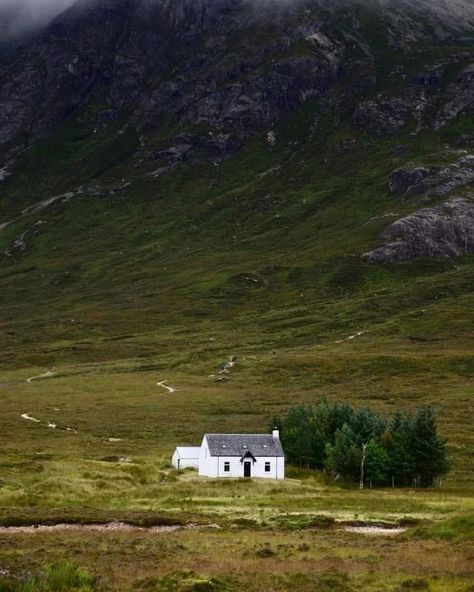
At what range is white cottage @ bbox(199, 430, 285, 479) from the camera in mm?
91438

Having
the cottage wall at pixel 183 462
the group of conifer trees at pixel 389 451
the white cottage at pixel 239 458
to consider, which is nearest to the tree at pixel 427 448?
the group of conifer trees at pixel 389 451

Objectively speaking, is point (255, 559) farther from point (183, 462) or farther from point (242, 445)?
point (183, 462)

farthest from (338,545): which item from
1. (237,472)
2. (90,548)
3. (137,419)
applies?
(137,419)

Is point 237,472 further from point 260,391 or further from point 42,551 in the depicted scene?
point 260,391

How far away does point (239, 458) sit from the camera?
92312 mm

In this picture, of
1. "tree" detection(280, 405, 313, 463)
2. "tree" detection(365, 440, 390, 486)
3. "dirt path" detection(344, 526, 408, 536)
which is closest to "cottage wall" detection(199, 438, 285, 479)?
"tree" detection(280, 405, 313, 463)

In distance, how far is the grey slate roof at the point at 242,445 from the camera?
91.8m

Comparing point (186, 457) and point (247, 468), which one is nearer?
point (247, 468)

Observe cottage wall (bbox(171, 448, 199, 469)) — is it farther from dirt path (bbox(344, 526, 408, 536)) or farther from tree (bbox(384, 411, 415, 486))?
dirt path (bbox(344, 526, 408, 536))

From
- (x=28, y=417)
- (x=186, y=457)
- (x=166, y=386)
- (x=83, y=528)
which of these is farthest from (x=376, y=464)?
(x=166, y=386)

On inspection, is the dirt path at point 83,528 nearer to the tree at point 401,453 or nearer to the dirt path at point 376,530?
the dirt path at point 376,530

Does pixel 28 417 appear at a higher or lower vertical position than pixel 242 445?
higher

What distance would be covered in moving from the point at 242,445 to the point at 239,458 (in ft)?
5.42

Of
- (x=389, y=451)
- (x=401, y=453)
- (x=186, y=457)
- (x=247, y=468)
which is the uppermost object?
(x=389, y=451)
